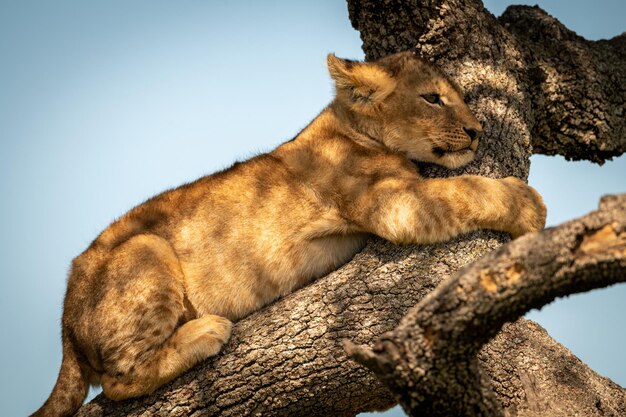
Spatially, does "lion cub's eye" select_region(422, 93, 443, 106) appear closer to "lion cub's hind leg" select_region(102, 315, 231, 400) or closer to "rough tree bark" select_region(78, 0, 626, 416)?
"rough tree bark" select_region(78, 0, 626, 416)

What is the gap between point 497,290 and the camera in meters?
3.55

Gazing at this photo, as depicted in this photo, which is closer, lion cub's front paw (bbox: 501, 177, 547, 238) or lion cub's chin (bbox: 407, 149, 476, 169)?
lion cub's front paw (bbox: 501, 177, 547, 238)

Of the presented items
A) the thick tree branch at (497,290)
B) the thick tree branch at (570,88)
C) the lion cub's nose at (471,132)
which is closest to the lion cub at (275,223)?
the lion cub's nose at (471,132)

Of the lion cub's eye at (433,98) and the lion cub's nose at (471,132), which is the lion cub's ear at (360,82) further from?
the lion cub's nose at (471,132)

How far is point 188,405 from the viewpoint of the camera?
5.25m

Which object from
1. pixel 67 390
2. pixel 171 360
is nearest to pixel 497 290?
pixel 171 360

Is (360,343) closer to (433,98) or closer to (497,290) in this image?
(497,290)

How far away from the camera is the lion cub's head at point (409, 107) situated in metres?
6.04

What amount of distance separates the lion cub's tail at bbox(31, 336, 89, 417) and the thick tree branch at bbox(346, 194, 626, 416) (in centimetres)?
301

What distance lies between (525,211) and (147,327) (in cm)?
282

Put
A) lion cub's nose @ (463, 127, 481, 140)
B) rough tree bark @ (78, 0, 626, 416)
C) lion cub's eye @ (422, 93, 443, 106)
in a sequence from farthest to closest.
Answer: lion cub's eye @ (422, 93, 443, 106)
lion cub's nose @ (463, 127, 481, 140)
rough tree bark @ (78, 0, 626, 416)

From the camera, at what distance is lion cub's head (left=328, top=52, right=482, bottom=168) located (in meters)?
6.04

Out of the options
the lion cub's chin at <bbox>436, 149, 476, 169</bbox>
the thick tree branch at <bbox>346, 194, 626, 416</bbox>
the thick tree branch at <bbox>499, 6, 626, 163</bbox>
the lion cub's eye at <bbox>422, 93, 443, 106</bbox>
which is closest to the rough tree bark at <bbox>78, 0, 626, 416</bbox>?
the lion cub's chin at <bbox>436, 149, 476, 169</bbox>

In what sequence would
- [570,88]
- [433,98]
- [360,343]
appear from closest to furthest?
1. [360,343]
2. [433,98]
3. [570,88]
